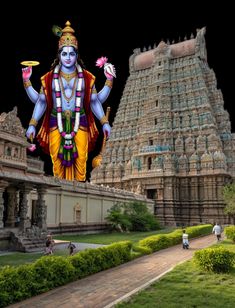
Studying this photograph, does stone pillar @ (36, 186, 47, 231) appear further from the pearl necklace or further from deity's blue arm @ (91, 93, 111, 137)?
deity's blue arm @ (91, 93, 111, 137)

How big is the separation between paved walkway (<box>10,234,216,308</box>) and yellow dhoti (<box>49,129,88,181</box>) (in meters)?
23.9

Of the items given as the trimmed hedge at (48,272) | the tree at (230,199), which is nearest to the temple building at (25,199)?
the trimmed hedge at (48,272)

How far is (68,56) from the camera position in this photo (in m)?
37.5

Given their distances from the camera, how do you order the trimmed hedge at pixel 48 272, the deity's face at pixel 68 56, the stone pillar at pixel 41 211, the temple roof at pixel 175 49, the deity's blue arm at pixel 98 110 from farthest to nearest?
the temple roof at pixel 175 49, the deity's blue arm at pixel 98 110, the deity's face at pixel 68 56, the stone pillar at pixel 41 211, the trimmed hedge at pixel 48 272

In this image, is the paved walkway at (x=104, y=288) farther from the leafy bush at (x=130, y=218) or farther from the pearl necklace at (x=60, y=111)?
the pearl necklace at (x=60, y=111)

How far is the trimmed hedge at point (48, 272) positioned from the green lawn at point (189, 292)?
2.51 m

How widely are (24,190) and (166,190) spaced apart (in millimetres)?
29489

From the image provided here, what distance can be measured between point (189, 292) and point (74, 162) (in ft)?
96.6

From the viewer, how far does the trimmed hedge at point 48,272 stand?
8148 millimetres

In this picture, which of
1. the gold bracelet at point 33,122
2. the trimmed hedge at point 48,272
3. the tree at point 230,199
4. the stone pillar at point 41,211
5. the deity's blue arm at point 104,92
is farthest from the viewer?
the deity's blue arm at point 104,92

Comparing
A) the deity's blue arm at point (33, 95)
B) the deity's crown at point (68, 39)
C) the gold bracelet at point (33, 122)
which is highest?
the deity's crown at point (68, 39)

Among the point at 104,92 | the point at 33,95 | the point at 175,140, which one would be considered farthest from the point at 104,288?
the point at 175,140

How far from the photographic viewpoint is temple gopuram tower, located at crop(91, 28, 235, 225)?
146 feet

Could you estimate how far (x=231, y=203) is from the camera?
123 ft
